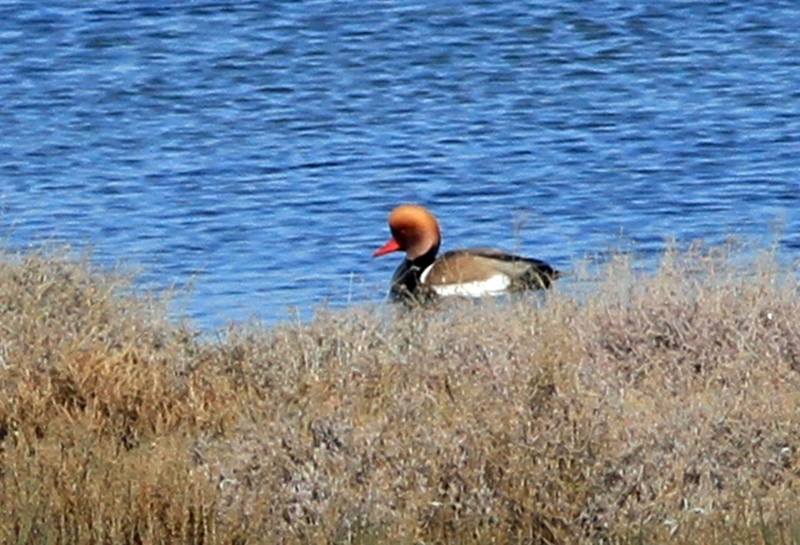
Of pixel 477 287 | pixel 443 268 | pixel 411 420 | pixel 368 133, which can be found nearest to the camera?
pixel 411 420

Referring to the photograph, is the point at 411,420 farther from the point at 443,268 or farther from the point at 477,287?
the point at 443,268

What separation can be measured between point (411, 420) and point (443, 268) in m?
4.89

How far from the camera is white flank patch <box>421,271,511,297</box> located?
36.4ft

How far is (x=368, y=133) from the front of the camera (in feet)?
56.4

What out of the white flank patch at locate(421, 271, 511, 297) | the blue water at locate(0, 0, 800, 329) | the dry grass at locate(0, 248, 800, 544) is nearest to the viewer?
the dry grass at locate(0, 248, 800, 544)

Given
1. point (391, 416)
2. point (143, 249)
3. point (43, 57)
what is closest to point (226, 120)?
point (43, 57)

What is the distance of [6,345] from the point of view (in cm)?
818

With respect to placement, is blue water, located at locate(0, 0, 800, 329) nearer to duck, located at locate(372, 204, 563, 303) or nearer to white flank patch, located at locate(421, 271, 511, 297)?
duck, located at locate(372, 204, 563, 303)

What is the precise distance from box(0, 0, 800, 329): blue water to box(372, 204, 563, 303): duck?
299mm

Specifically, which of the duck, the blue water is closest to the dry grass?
the blue water

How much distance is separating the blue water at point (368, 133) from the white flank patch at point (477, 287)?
0.49 meters

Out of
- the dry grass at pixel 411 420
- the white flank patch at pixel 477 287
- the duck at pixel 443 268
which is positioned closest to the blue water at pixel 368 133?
the duck at pixel 443 268

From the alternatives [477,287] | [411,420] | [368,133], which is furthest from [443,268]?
[368,133]

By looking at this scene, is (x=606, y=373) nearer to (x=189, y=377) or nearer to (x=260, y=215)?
(x=189, y=377)
